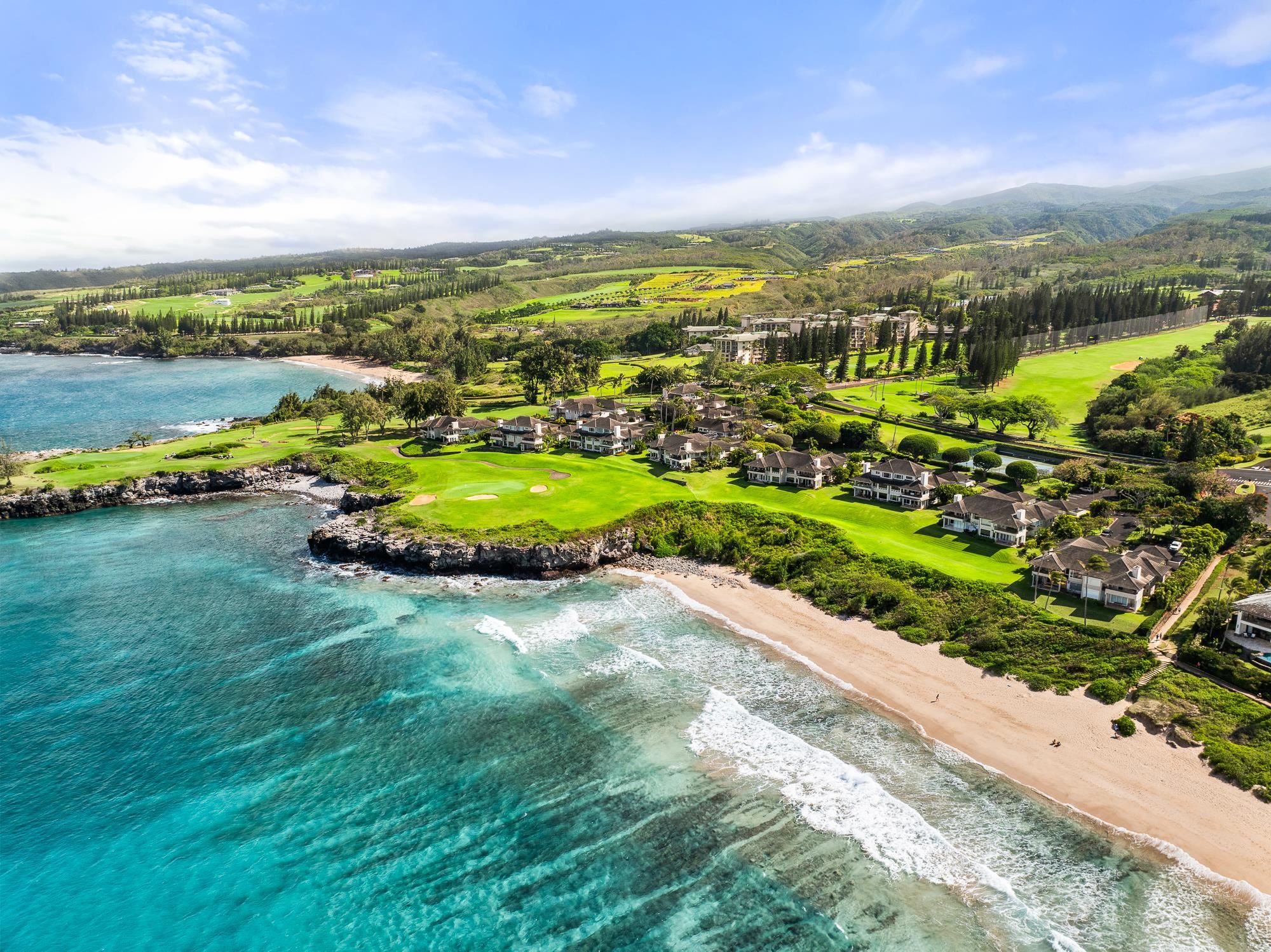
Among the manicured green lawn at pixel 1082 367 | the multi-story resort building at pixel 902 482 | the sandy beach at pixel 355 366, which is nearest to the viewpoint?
the multi-story resort building at pixel 902 482

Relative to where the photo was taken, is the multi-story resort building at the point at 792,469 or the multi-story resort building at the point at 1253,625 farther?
the multi-story resort building at the point at 792,469

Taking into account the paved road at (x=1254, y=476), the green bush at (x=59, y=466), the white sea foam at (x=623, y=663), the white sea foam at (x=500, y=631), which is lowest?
the white sea foam at (x=623, y=663)

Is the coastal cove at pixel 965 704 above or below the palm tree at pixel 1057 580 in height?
below

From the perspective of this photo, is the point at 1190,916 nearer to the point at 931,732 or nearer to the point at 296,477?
the point at 931,732

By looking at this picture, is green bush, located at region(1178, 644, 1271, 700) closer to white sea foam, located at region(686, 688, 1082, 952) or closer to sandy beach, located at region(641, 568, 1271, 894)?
sandy beach, located at region(641, 568, 1271, 894)

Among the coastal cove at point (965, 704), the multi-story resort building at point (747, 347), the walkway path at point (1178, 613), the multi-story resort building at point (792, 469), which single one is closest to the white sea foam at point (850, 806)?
the coastal cove at point (965, 704)

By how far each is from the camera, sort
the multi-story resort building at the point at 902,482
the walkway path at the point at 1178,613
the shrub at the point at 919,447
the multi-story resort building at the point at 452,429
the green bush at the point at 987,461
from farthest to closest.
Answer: the multi-story resort building at the point at 452,429 → the shrub at the point at 919,447 → the green bush at the point at 987,461 → the multi-story resort building at the point at 902,482 → the walkway path at the point at 1178,613

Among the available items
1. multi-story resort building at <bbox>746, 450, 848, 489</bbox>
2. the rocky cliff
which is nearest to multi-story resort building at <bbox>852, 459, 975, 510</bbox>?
multi-story resort building at <bbox>746, 450, 848, 489</bbox>

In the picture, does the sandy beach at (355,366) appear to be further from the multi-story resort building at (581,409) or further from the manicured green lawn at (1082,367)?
the manicured green lawn at (1082,367)
